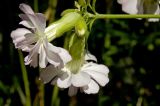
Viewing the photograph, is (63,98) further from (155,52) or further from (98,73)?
(98,73)

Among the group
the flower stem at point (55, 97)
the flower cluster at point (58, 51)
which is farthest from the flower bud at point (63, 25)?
the flower stem at point (55, 97)

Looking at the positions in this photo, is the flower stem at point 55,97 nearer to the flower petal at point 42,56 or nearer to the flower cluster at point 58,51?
the flower cluster at point 58,51

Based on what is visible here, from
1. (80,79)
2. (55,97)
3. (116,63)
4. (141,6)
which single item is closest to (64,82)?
(80,79)

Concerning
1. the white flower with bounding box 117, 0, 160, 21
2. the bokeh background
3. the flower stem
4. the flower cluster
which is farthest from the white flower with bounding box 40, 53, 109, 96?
the bokeh background

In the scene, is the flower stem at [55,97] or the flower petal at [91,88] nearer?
the flower petal at [91,88]

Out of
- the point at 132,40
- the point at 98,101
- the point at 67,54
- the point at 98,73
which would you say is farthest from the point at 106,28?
the point at 67,54

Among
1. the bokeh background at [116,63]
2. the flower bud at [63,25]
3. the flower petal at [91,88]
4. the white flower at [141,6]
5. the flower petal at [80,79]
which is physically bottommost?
the bokeh background at [116,63]

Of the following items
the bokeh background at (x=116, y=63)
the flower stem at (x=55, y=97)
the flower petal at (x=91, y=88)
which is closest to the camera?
the flower petal at (x=91, y=88)

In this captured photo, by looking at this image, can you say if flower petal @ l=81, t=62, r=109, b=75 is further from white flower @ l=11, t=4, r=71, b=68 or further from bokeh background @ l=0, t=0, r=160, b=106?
bokeh background @ l=0, t=0, r=160, b=106
